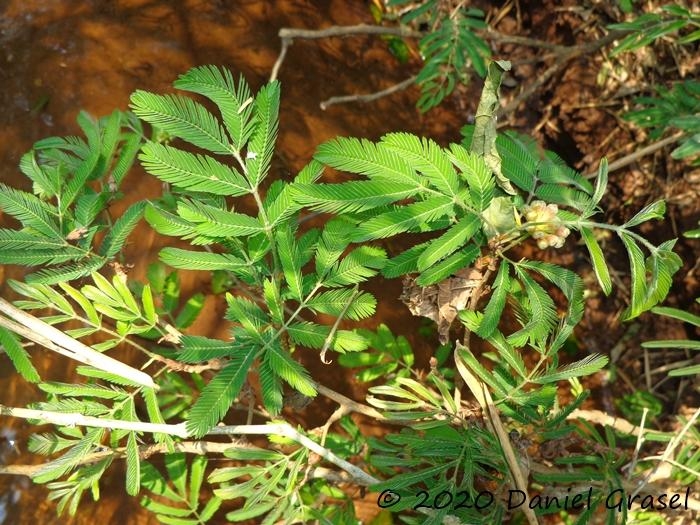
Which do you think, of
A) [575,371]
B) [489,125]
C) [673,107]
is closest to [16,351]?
[489,125]

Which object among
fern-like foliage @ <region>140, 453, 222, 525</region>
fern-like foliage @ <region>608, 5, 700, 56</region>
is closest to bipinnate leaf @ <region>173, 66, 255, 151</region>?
fern-like foliage @ <region>140, 453, 222, 525</region>

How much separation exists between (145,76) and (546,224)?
75.4 inches

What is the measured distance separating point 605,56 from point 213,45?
191 cm

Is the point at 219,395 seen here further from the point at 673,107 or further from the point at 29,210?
the point at 673,107

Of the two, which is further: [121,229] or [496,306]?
[121,229]

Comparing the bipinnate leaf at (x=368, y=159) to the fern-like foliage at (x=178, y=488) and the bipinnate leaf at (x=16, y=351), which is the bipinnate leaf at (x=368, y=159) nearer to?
the bipinnate leaf at (x=16, y=351)

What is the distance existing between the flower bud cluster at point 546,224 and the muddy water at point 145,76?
1264 millimetres

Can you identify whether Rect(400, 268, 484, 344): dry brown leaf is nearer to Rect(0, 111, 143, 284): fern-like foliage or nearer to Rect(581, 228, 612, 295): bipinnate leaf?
Rect(581, 228, 612, 295): bipinnate leaf

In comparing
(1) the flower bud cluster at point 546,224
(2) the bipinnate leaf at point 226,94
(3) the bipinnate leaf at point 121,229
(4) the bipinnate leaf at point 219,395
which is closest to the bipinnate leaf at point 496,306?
(1) the flower bud cluster at point 546,224

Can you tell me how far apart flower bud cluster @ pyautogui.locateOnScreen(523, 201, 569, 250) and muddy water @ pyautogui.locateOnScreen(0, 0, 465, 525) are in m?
1.26

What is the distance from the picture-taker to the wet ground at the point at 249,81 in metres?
2.21

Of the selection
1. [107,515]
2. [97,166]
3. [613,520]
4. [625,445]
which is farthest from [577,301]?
[625,445]

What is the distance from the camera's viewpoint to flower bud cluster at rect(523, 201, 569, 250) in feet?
3.80

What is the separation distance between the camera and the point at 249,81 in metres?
2.61
